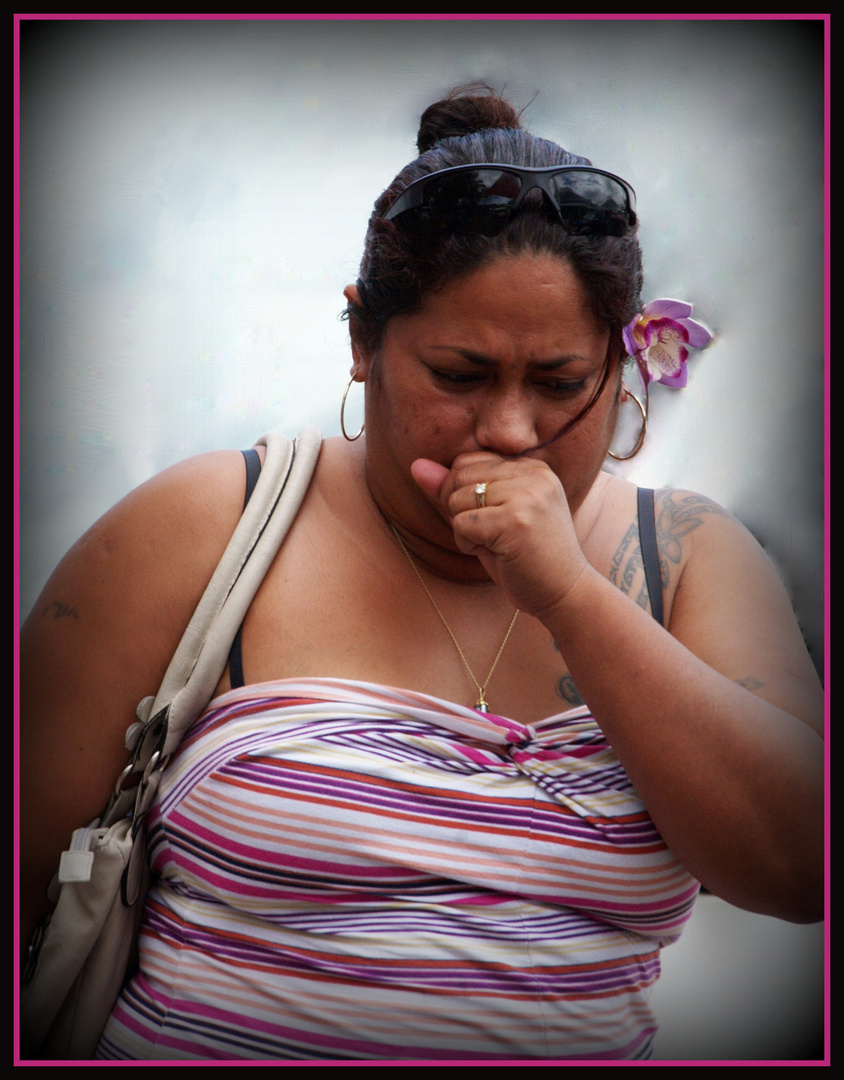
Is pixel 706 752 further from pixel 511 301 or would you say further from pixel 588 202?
pixel 588 202

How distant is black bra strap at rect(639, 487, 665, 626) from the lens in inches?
55.7

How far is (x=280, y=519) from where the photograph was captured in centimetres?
137

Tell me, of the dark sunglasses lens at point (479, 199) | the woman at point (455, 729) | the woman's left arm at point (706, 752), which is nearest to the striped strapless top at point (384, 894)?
the woman at point (455, 729)

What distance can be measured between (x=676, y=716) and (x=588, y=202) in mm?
816

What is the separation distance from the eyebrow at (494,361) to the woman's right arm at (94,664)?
49cm

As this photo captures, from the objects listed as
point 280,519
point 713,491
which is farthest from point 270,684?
point 713,491

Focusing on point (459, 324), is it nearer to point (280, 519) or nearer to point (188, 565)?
point (280, 519)

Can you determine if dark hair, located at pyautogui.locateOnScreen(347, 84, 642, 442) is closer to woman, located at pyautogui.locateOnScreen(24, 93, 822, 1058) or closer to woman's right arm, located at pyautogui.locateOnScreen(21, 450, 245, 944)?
woman, located at pyautogui.locateOnScreen(24, 93, 822, 1058)

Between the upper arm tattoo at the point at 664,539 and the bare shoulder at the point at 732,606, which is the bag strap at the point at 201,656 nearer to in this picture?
the upper arm tattoo at the point at 664,539

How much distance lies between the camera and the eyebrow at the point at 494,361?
1.22m

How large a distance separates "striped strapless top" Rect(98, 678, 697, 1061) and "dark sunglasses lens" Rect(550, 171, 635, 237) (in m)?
0.80

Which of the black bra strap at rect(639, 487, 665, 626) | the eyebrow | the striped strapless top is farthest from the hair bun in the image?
the striped strapless top

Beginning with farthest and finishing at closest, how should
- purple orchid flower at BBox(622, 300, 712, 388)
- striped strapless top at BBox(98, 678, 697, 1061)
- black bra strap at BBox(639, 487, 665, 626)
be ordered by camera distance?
1. purple orchid flower at BBox(622, 300, 712, 388)
2. black bra strap at BBox(639, 487, 665, 626)
3. striped strapless top at BBox(98, 678, 697, 1061)

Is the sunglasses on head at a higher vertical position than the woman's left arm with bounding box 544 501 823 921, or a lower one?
higher
